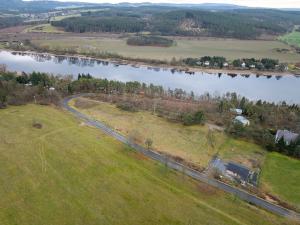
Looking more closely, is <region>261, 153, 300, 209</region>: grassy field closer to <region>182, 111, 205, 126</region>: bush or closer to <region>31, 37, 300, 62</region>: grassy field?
<region>182, 111, 205, 126</region>: bush

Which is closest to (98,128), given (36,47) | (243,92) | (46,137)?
(46,137)

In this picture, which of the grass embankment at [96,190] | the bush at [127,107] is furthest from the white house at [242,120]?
the grass embankment at [96,190]

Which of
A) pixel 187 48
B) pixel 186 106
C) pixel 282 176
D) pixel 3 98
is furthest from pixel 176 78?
pixel 282 176

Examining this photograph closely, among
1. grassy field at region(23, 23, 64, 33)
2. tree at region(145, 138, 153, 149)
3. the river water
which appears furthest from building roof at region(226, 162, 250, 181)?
grassy field at region(23, 23, 64, 33)

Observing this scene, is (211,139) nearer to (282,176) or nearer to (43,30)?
(282,176)

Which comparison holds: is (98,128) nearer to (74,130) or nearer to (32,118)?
(74,130)

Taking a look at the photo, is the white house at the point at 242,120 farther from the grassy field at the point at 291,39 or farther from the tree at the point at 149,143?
the grassy field at the point at 291,39
